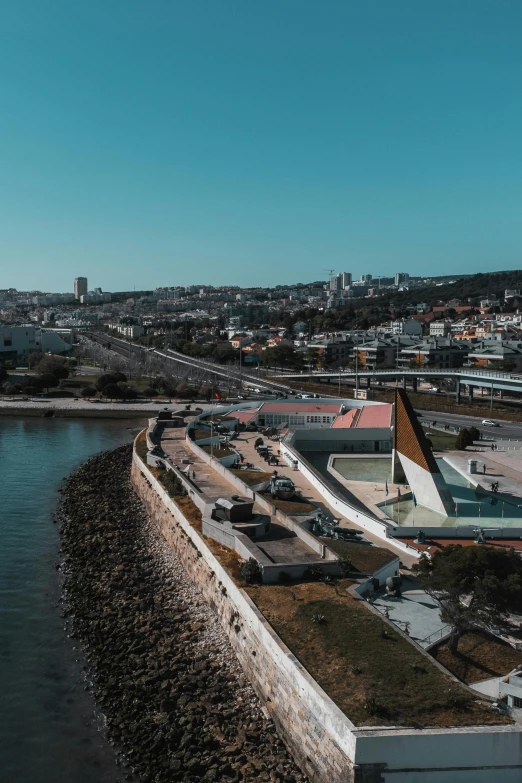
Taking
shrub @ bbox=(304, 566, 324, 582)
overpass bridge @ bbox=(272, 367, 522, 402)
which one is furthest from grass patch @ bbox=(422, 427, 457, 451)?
shrub @ bbox=(304, 566, 324, 582)

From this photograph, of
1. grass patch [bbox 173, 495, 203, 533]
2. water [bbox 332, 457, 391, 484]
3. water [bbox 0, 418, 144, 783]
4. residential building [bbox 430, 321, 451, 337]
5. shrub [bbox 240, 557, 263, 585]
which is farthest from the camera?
residential building [bbox 430, 321, 451, 337]

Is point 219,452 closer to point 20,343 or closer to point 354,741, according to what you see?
point 354,741

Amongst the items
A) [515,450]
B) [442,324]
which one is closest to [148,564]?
[515,450]

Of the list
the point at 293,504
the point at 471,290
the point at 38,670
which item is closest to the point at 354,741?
the point at 38,670

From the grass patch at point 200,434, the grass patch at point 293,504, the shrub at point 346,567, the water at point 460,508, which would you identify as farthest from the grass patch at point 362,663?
the grass patch at point 200,434

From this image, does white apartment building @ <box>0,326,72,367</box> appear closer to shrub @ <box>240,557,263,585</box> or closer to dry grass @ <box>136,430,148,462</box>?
dry grass @ <box>136,430,148,462</box>

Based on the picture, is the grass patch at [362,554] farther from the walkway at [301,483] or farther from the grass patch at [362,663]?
the grass patch at [362,663]
